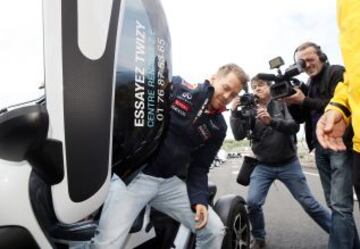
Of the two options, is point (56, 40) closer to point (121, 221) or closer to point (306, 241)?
point (121, 221)

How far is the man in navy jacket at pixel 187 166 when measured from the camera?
2.43 metres

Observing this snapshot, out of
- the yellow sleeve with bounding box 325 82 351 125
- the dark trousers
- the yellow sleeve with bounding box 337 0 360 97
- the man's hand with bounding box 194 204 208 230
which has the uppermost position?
the yellow sleeve with bounding box 337 0 360 97

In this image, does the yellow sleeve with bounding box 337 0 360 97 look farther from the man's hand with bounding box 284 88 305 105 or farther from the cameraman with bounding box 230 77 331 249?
the cameraman with bounding box 230 77 331 249

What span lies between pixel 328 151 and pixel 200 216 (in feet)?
4.40

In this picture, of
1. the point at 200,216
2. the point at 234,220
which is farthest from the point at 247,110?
the point at 200,216

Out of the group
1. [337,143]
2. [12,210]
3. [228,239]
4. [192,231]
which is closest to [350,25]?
[337,143]

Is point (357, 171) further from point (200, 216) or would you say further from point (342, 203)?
point (342, 203)

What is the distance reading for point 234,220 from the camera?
3.30 meters

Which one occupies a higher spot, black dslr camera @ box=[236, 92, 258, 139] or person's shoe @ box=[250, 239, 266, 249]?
black dslr camera @ box=[236, 92, 258, 139]

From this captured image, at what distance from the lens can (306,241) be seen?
16.2ft

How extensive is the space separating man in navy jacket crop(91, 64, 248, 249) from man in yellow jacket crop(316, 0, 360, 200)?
0.84 metres

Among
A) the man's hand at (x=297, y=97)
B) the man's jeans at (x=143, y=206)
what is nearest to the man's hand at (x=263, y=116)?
the man's hand at (x=297, y=97)

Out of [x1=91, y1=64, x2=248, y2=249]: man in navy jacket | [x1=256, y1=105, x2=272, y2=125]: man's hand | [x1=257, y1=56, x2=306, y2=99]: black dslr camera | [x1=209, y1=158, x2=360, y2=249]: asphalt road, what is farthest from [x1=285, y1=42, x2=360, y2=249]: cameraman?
[x1=209, y1=158, x2=360, y2=249]: asphalt road

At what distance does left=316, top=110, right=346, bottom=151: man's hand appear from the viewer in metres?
1.87
